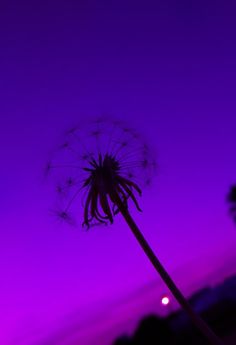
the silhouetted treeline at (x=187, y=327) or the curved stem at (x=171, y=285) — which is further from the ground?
the silhouetted treeline at (x=187, y=327)

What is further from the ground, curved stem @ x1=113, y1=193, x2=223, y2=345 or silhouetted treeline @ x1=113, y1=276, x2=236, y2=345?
silhouetted treeline @ x1=113, y1=276, x2=236, y2=345

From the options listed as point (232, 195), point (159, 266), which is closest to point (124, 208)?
point (159, 266)

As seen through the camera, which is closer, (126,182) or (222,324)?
(126,182)

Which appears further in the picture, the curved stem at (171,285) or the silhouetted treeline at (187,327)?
the silhouetted treeline at (187,327)

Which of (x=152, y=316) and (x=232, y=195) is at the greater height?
(x=232, y=195)

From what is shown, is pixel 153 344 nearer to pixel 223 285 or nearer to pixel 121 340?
pixel 121 340

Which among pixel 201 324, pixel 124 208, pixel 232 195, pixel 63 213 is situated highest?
pixel 232 195

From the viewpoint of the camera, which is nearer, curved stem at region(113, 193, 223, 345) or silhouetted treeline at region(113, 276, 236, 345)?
curved stem at region(113, 193, 223, 345)

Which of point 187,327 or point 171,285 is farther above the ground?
point 187,327
